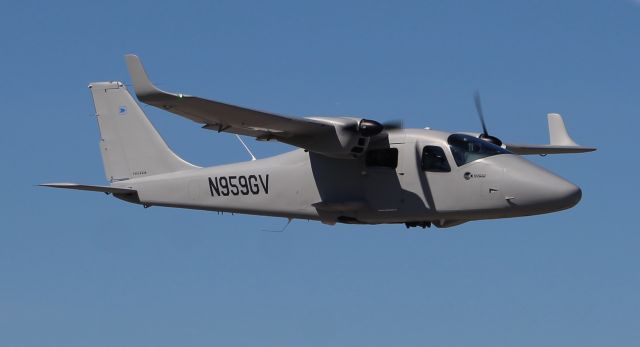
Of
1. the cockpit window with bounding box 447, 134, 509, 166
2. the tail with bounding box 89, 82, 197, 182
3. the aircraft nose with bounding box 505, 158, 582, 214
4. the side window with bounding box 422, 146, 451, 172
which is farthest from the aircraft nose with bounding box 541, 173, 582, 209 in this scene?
the tail with bounding box 89, 82, 197, 182

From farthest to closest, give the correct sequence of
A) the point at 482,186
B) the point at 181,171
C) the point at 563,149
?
the point at 563,149, the point at 181,171, the point at 482,186

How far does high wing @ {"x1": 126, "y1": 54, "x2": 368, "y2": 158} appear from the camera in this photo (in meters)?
31.1

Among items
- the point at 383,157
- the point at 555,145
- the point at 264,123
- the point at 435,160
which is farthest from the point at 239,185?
the point at 555,145

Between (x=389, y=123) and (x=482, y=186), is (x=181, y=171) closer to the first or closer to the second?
(x=389, y=123)

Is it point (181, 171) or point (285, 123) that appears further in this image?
point (181, 171)

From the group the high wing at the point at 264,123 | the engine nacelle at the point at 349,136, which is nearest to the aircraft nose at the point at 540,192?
the engine nacelle at the point at 349,136

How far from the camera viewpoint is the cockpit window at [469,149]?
106 feet

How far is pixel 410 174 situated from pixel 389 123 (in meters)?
1.47

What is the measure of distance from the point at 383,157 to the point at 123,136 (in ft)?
32.1

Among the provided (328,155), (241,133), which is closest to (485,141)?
(328,155)

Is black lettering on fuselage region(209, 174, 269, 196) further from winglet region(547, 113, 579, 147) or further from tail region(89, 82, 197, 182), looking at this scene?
winglet region(547, 113, 579, 147)

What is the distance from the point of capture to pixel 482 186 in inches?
1257

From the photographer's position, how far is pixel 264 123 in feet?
107

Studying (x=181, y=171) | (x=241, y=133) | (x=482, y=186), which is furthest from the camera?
(x=181, y=171)
